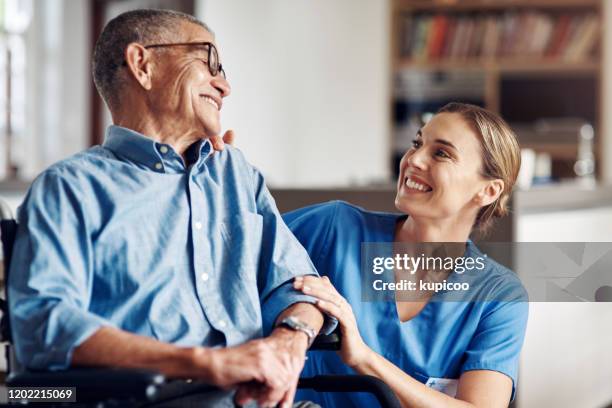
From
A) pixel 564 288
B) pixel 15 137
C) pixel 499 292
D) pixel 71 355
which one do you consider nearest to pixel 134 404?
pixel 71 355

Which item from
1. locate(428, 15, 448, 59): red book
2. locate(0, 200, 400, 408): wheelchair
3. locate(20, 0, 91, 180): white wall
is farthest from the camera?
locate(20, 0, 91, 180): white wall

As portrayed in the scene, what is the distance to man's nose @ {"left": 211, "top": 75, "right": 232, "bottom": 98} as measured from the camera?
54.6 inches

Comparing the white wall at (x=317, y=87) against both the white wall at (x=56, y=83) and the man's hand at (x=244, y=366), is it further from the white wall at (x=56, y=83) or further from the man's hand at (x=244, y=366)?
the man's hand at (x=244, y=366)

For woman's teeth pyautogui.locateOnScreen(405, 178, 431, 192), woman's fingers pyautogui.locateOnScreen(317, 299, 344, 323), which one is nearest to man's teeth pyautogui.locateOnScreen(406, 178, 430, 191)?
woman's teeth pyautogui.locateOnScreen(405, 178, 431, 192)

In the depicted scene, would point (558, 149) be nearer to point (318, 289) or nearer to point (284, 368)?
point (318, 289)

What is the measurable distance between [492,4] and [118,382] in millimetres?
4934

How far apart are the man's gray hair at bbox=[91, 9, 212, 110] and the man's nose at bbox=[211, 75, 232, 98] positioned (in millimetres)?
88

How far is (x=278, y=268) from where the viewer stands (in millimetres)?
1366

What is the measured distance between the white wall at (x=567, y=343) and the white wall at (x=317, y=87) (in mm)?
3328

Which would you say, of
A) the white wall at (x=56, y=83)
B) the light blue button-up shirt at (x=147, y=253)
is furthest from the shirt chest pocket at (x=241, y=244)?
the white wall at (x=56, y=83)

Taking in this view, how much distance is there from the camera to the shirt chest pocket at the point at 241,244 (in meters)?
1.33

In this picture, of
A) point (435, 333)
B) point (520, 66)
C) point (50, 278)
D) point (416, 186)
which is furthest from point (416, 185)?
point (520, 66)

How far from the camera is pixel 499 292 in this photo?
1467 mm

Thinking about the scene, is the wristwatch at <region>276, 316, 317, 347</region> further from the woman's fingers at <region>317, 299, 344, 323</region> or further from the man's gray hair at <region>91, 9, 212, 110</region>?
the man's gray hair at <region>91, 9, 212, 110</region>
